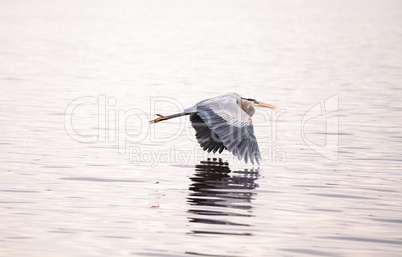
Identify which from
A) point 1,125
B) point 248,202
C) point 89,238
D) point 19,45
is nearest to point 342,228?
point 248,202

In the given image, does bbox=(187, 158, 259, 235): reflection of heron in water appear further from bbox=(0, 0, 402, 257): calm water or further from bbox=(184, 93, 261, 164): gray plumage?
bbox=(184, 93, 261, 164): gray plumage

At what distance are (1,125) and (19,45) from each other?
73.4ft

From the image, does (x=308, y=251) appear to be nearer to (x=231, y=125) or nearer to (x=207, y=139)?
(x=231, y=125)

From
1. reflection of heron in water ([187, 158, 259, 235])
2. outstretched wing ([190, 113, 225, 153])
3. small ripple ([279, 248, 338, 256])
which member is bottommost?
small ripple ([279, 248, 338, 256])

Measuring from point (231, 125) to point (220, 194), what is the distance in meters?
1.69

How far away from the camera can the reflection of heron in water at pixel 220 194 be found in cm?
865

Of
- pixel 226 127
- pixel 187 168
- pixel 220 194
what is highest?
pixel 226 127

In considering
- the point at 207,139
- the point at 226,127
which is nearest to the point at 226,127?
the point at 226,127

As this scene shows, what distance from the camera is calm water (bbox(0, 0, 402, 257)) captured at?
7949mm

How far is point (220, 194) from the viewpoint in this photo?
9789 mm

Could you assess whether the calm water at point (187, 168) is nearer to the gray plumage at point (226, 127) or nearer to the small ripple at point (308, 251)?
the small ripple at point (308, 251)

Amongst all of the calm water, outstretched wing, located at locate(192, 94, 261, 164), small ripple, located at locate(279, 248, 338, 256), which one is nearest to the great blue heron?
outstretched wing, located at locate(192, 94, 261, 164)

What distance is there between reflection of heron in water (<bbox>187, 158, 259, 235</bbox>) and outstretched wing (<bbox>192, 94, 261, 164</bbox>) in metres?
0.38

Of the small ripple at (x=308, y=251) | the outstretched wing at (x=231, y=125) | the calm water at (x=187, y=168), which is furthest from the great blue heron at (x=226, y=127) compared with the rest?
the small ripple at (x=308, y=251)
